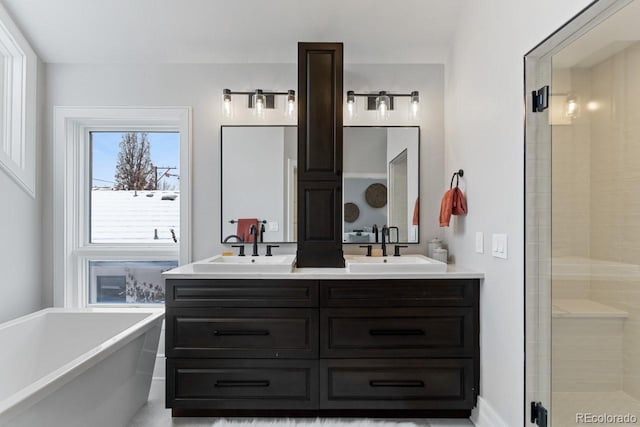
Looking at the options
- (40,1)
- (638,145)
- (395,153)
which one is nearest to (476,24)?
(395,153)

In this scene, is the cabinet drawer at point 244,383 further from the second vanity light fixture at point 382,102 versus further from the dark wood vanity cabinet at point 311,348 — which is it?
the second vanity light fixture at point 382,102

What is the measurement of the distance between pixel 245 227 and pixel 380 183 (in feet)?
3.53

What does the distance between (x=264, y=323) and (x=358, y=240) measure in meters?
1.02

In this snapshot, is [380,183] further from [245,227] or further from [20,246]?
[20,246]

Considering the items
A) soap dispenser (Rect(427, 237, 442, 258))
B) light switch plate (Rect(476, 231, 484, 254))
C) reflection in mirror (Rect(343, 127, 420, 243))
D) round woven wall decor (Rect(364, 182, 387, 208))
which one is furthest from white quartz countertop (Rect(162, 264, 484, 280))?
round woven wall decor (Rect(364, 182, 387, 208))

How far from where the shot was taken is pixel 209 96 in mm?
2947

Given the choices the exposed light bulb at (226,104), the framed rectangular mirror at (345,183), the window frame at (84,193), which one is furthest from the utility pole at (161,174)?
the exposed light bulb at (226,104)

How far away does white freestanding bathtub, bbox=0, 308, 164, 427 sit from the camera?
148 centimetres

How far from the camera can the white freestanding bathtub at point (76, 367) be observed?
4.85ft

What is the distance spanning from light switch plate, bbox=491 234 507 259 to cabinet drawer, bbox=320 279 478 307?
0.94ft

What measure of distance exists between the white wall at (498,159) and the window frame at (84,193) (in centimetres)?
200

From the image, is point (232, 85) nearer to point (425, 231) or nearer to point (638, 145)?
point (425, 231)

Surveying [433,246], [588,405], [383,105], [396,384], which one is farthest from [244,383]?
[383,105]

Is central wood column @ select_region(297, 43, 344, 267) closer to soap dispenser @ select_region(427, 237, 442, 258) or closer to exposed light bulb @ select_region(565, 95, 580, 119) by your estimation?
soap dispenser @ select_region(427, 237, 442, 258)
